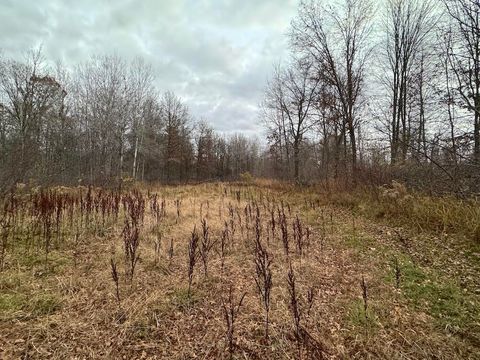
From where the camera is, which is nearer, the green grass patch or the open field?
the open field

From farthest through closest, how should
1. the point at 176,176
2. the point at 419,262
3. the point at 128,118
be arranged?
the point at 176,176 → the point at 128,118 → the point at 419,262

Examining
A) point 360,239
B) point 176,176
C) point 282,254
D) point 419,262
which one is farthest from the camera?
point 176,176

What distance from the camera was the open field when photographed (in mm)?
2369

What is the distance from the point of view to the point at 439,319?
2795mm

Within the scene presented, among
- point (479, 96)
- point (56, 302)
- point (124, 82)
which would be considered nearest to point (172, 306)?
point (56, 302)

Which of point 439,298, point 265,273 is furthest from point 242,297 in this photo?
point 439,298

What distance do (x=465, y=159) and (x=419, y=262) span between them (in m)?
3.43

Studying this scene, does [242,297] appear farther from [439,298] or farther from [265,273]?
[439,298]

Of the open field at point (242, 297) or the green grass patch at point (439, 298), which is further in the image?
the green grass patch at point (439, 298)

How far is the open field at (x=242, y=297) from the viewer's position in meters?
2.37

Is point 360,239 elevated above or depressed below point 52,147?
below

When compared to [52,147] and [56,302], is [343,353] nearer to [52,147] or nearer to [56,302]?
[56,302]

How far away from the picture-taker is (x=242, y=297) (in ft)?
8.05

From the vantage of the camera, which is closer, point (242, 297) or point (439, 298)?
point (242, 297)
